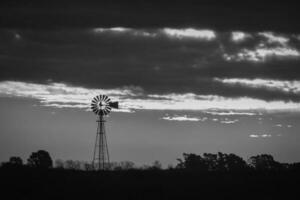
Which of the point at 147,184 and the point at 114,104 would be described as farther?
the point at 114,104

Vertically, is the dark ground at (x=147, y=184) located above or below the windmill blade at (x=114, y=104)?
below

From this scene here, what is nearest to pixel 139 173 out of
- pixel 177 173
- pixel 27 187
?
pixel 177 173

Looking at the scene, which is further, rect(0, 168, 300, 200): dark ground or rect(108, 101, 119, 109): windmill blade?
rect(108, 101, 119, 109): windmill blade

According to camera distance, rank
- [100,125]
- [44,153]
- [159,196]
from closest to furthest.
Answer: [159,196] → [100,125] → [44,153]

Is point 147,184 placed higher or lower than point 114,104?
lower

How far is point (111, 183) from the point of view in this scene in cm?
4172

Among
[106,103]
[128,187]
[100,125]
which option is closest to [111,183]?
[128,187]

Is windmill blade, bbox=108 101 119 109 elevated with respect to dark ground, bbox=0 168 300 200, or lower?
elevated

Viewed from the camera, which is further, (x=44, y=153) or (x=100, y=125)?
(x=44, y=153)

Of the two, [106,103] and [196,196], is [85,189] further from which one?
[106,103]

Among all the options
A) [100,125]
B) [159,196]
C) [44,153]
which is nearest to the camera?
[159,196]

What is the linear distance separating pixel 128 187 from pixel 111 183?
136cm

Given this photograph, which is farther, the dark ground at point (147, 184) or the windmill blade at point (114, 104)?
the windmill blade at point (114, 104)

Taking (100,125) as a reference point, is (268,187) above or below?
below
